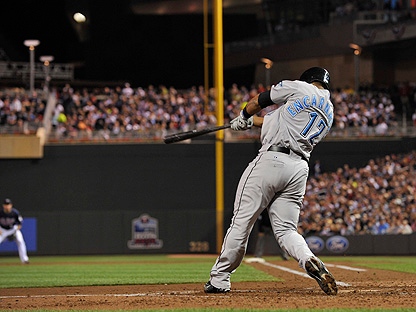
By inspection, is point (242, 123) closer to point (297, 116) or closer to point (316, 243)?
point (297, 116)

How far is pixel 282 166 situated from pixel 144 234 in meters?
21.1

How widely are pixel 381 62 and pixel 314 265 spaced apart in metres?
37.8

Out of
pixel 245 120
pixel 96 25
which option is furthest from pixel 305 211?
pixel 96 25

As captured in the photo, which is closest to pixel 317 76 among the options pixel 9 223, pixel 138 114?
pixel 9 223

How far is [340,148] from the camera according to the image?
30.8 m

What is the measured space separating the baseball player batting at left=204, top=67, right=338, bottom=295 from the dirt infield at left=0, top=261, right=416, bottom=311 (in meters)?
0.51

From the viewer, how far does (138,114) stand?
31969 millimetres

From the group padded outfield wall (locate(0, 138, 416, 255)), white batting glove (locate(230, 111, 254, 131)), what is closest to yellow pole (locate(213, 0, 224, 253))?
padded outfield wall (locate(0, 138, 416, 255))

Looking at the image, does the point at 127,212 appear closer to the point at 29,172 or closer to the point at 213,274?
the point at 29,172

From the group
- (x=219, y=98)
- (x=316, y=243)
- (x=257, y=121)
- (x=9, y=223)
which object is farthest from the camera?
(x=219, y=98)

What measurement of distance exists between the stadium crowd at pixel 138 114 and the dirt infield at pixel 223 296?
65.1 feet

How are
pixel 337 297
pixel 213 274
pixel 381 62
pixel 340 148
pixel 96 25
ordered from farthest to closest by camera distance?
pixel 96 25
pixel 381 62
pixel 340 148
pixel 213 274
pixel 337 297

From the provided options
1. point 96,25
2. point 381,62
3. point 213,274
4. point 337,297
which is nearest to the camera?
point 337,297

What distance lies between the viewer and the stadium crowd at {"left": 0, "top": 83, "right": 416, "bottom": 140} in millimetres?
30625
